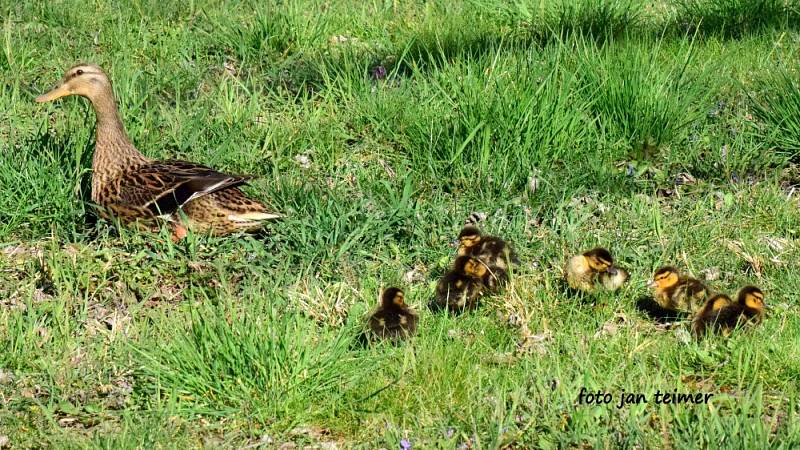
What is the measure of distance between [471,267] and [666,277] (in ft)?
3.04

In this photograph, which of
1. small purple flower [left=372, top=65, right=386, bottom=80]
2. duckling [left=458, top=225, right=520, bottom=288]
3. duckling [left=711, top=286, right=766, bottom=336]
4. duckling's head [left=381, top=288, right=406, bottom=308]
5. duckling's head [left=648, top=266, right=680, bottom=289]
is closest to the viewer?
duckling [left=711, top=286, right=766, bottom=336]

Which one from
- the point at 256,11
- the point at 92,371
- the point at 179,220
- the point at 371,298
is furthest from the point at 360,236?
the point at 256,11

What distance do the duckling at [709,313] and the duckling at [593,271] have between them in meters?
0.47

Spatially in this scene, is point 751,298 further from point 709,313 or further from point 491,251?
point 491,251

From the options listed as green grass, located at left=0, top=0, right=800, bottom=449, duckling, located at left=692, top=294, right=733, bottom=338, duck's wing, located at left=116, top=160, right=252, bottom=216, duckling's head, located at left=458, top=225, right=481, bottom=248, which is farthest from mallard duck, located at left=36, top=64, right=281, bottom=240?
duckling, located at left=692, top=294, right=733, bottom=338

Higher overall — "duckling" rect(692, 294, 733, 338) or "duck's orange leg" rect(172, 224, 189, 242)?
"duckling" rect(692, 294, 733, 338)

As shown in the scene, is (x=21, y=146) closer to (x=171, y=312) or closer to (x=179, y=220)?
(x=179, y=220)

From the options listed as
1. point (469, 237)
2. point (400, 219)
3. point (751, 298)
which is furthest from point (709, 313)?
point (400, 219)

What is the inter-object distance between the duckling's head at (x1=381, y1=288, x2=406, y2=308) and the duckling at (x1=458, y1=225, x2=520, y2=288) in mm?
489

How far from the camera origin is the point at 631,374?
507cm

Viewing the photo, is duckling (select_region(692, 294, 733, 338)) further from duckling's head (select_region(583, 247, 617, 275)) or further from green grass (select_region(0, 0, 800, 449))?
duckling's head (select_region(583, 247, 617, 275))

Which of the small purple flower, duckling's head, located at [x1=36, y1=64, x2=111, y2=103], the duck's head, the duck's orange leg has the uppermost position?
duckling's head, located at [x1=36, y1=64, x2=111, y2=103]

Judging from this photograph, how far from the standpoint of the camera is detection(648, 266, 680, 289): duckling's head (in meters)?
5.66

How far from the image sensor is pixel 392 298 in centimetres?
550
